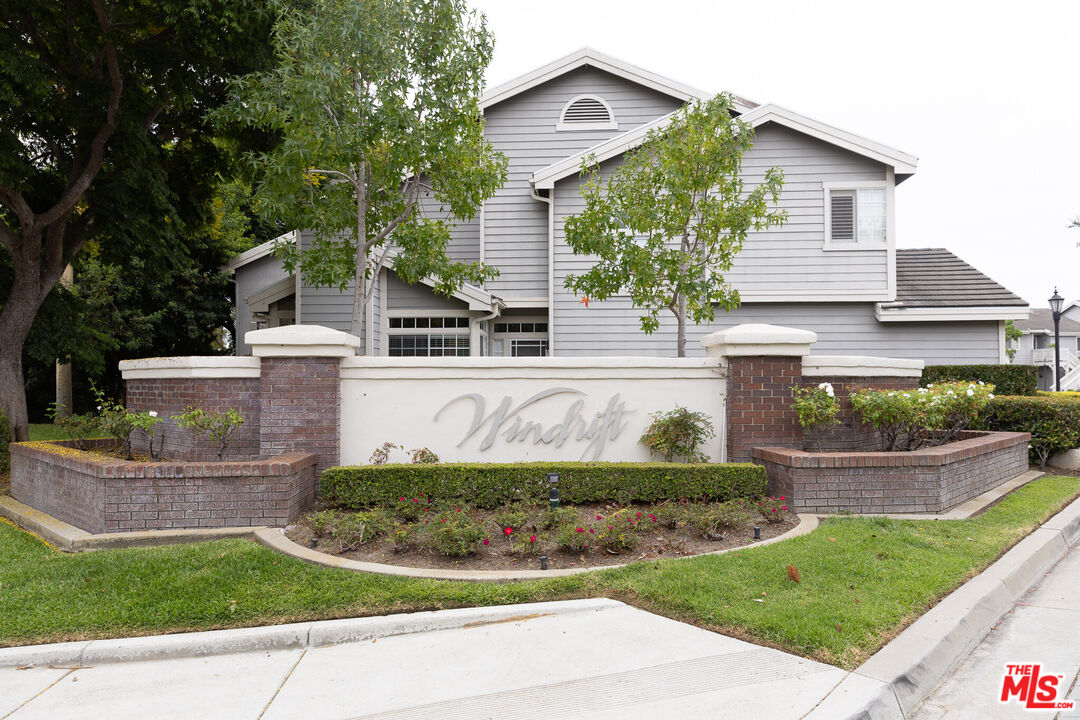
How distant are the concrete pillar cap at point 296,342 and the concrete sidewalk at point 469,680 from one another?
13.0 feet

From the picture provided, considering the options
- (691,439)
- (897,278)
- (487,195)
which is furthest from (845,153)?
(691,439)

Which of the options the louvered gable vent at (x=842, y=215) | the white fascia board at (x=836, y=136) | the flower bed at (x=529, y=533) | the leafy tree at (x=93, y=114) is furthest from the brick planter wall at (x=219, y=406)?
the louvered gable vent at (x=842, y=215)

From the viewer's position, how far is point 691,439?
7.91 m

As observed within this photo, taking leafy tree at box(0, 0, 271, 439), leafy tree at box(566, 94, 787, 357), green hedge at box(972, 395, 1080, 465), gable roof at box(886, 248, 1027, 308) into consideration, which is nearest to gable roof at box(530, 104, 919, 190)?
gable roof at box(886, 248, 1027, 308)

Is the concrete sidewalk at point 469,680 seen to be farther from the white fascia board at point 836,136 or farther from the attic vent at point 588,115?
the attic vent at point 588,115

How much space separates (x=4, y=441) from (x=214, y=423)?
551 cm

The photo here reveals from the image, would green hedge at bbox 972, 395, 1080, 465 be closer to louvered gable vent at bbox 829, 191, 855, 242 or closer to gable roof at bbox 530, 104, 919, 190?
louvered gable vent at bbox 829, 191, 855, 242

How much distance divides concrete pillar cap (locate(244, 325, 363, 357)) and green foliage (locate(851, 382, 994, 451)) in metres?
6.16

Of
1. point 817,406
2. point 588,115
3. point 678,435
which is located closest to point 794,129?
point 588,115

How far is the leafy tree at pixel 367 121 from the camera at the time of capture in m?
9.05

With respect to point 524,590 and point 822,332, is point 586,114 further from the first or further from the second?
point 524,590

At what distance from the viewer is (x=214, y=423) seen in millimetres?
7590

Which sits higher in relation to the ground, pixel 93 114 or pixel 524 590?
pixel 93 114

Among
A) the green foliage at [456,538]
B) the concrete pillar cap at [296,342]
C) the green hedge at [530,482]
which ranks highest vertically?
the concrete pillar cap at [296,342]
